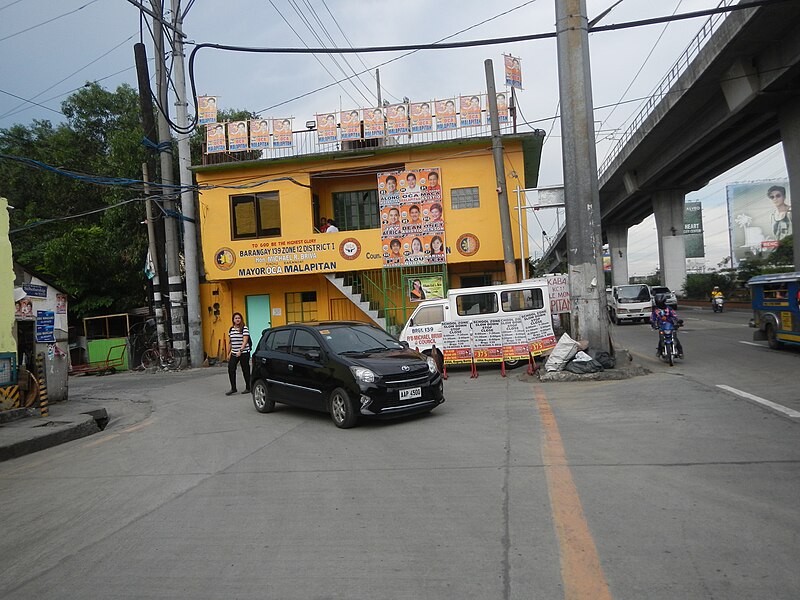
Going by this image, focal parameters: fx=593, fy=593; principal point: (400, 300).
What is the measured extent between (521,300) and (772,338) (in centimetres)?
642

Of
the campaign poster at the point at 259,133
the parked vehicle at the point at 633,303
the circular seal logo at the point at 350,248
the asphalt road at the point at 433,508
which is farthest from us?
the parked vehicle at the point at 633,303

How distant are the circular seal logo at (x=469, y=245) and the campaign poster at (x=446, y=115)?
3.77 m

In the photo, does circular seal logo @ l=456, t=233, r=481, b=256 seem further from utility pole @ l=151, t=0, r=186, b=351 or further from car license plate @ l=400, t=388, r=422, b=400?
car license plate @ l=400, t=388, r=422, b=400

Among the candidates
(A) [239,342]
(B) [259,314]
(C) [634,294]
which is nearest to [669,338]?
(A) [239,342]

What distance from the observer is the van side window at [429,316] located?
15.1 metres

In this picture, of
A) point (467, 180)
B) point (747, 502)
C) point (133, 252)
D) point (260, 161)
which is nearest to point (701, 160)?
point (467, 180)

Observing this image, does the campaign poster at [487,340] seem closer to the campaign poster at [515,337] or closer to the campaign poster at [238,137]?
the campaign poster at [515,337]

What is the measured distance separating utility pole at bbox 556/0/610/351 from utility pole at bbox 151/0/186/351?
12583 millimetres

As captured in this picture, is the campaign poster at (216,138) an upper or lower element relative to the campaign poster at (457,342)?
upper

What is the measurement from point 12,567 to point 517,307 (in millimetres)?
12043

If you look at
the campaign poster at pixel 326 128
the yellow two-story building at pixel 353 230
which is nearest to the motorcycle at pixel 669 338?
the yellow two-story building at pixel 353 230

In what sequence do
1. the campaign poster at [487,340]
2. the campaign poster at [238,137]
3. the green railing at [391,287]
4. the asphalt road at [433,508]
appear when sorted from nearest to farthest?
the asphalt road at [433,508] < the campaign poster at [487,340] < the green railing at [391,287] < the campaign poster at [238,137]

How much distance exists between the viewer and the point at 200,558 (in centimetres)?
426

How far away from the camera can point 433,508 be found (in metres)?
4.98
